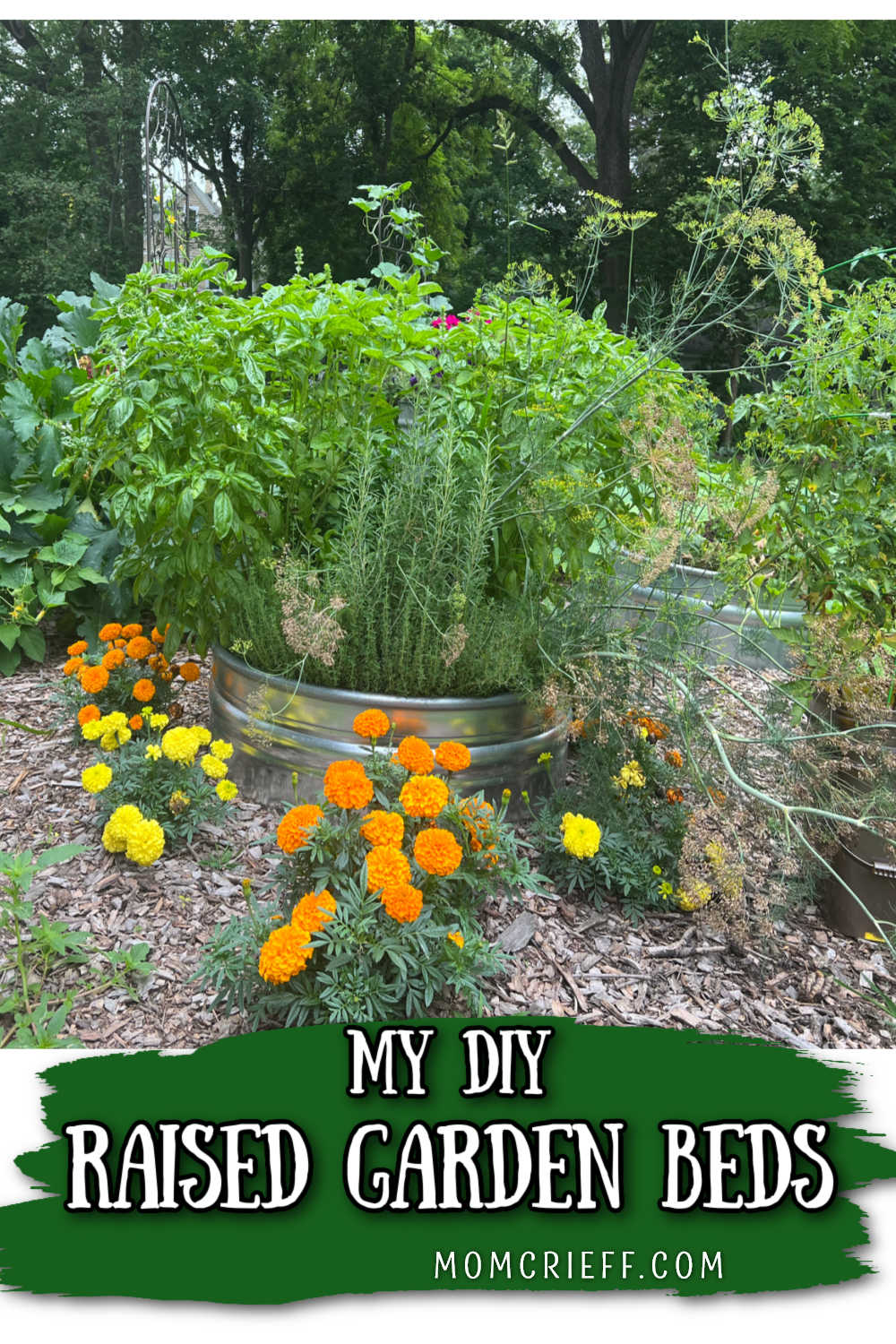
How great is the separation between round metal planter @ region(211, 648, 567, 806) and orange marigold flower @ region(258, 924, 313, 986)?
0.74m

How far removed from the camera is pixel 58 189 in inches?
497

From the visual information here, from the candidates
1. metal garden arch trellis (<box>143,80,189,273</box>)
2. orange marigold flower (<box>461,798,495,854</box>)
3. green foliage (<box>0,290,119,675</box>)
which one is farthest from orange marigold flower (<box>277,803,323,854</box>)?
metal garden arch trellis (<box>143,80,189,273</box>)

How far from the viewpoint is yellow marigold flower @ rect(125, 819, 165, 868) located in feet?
5.93

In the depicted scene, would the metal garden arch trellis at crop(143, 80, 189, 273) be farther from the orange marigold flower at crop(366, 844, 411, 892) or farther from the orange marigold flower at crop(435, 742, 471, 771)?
the orange marigold flower at crop(366, 844, 411, 892)

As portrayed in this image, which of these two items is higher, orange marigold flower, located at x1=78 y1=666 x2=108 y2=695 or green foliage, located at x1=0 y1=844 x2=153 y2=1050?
orange marigold flower, located at x1=78 y1=666 x2=108 y2=695

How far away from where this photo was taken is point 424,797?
151cm

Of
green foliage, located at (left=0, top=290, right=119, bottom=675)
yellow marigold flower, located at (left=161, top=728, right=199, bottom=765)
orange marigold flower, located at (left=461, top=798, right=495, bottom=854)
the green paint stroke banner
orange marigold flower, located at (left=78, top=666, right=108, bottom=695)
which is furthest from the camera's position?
green foliage, located at (left=0, top=290, right=119, bottom=675)

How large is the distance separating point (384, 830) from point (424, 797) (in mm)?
103

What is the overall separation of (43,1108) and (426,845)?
2.02 feet

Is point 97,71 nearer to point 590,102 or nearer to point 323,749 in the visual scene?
point 590,102

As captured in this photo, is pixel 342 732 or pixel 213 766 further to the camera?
pixel 342 732

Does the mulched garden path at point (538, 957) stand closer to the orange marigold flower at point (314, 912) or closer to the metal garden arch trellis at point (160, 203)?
the orange marigold flower at point (314, 912)

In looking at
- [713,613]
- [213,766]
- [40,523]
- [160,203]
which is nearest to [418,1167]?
[213,766]

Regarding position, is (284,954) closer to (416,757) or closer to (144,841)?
(416,757)
